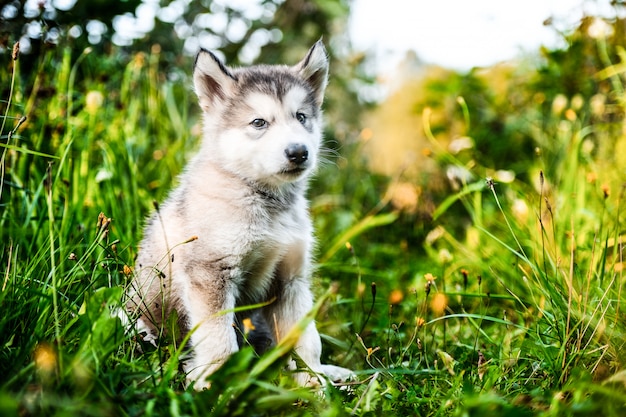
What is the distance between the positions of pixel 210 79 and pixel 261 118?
0.41m

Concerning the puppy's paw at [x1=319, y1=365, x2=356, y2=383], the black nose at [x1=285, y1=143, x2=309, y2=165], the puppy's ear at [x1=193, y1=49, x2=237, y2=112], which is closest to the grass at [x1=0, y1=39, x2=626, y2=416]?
the puppy's paw at [x1=319, y1=365, x2=356, y2=383]

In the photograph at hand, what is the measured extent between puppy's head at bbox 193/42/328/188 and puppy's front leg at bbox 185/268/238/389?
0.58 m

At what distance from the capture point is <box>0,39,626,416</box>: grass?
1.83 meters

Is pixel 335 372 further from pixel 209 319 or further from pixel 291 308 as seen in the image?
pixel 209 319

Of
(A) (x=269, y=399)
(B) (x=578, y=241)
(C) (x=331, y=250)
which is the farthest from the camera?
(C) (x=331, y=250)

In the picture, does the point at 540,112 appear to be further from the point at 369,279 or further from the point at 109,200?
the point at 109,200

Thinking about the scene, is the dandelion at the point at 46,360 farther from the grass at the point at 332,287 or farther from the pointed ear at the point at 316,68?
the pointed ear at the point at 316,68

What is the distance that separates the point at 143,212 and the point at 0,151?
1008 mm

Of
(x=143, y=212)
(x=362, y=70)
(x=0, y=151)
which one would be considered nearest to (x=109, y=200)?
(x=143, y=212)

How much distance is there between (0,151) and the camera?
3.30 metres

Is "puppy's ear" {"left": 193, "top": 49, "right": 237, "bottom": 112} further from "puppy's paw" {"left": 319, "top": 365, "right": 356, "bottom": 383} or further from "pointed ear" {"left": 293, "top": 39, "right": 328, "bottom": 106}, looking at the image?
"puppy's paw" {"left": 319, "top": 365, "right": 356, "bottom": 383}

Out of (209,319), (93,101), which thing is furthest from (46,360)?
(93,101)

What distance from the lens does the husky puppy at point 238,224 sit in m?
2.55

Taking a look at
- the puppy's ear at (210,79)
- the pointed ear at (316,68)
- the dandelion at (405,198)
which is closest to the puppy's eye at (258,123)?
the puppy's ear at (210,79)
